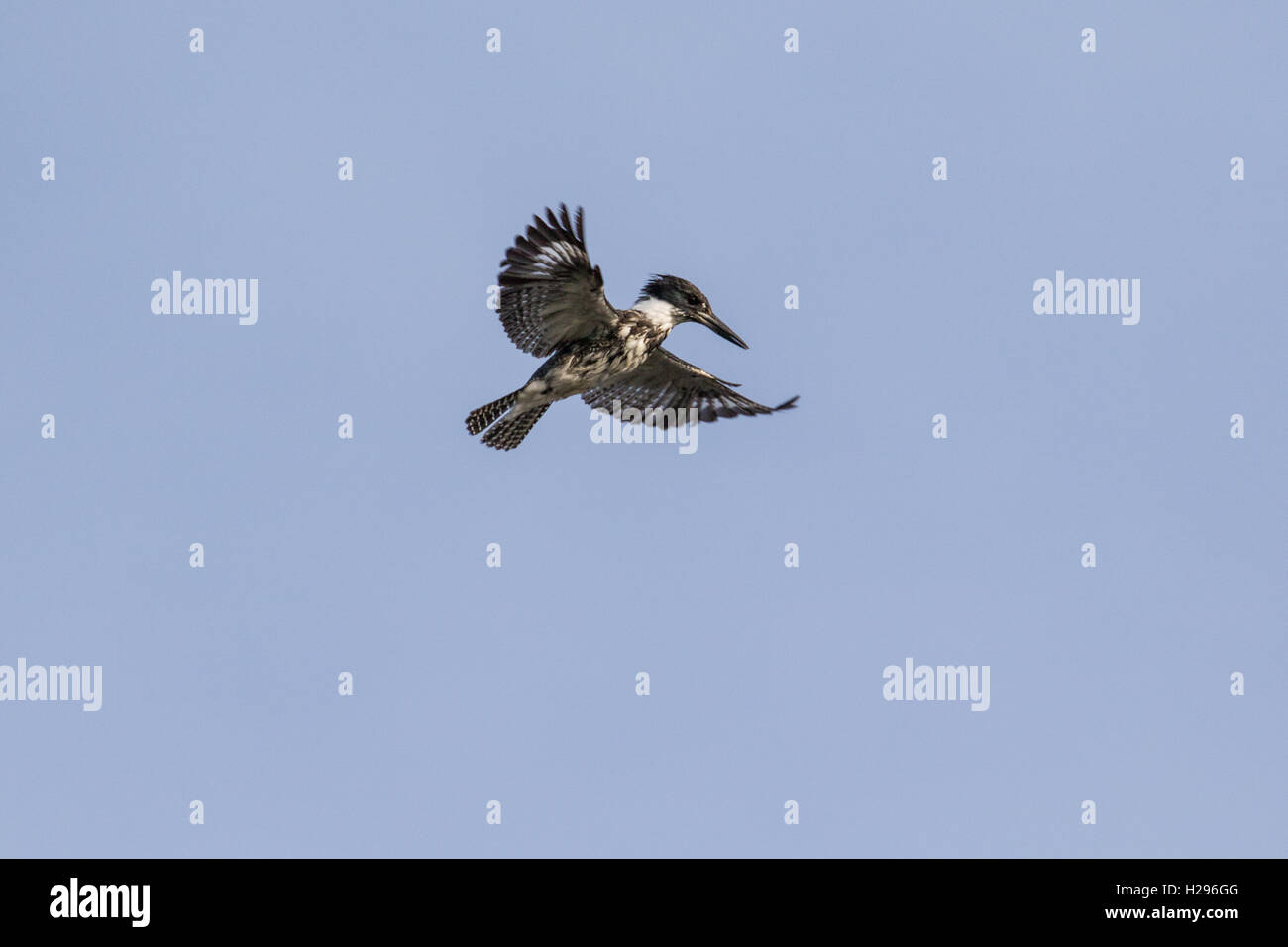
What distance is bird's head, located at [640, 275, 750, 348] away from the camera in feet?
57.3

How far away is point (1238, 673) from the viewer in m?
21.1

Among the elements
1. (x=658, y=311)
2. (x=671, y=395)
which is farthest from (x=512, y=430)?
(x=671, y=395)

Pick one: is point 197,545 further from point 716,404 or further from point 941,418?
point 941,418

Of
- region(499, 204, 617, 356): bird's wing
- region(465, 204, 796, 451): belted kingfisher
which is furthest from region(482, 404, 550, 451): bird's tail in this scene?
region(499, 204, 617, 356): bird's wing

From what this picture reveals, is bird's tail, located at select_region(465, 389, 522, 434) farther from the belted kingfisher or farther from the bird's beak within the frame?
the bird's beak

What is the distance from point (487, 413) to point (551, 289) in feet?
5.49

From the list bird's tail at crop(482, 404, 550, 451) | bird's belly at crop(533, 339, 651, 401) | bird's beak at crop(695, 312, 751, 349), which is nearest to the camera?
bird's belly at crop(533, 339, 651, 401)

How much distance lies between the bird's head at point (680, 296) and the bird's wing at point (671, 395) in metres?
0.77

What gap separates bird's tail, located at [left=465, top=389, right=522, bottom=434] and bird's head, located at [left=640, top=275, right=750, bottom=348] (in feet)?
6.28

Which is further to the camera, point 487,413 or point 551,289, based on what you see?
point 487,413

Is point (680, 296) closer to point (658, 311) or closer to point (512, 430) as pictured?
point (658, 311)

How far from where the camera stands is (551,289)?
15.7 meters
